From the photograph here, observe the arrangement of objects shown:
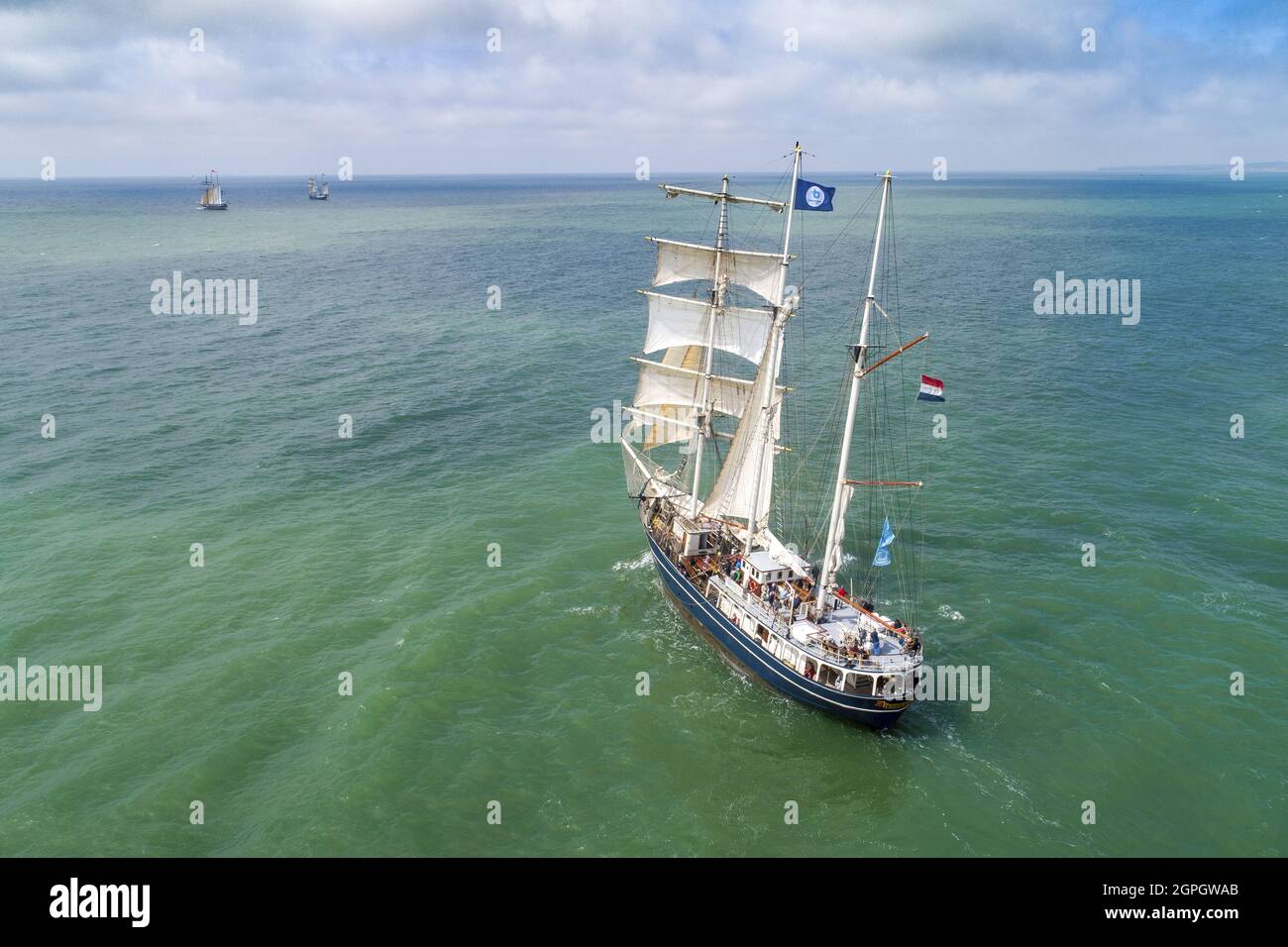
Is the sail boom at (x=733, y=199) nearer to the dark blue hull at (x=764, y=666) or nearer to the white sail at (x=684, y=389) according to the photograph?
the white sail at (x=684, y=389)

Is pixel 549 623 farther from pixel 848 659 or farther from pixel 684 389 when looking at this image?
pixel 684 389

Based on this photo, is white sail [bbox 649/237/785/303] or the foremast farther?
white sail [bbox 649/237/785/303]

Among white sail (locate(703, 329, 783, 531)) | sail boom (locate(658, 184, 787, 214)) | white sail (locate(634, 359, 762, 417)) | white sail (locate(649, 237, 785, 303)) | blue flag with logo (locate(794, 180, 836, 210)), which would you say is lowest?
white sail (locate(703, 329, 783, 531))

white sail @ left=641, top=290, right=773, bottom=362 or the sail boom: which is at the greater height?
the sail boom

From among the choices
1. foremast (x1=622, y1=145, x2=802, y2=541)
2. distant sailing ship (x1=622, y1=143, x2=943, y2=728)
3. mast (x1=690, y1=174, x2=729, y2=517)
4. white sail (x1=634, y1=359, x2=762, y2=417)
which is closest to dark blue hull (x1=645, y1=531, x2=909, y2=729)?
distant sailing ship (x1=622, y1=143, x2=943, y2=728)

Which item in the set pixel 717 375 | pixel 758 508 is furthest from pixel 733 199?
pixel 758 508

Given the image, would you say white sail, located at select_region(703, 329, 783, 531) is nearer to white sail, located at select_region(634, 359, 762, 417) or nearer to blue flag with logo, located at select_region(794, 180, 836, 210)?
white sail, located at select_region(634, 359, 762, 417)
